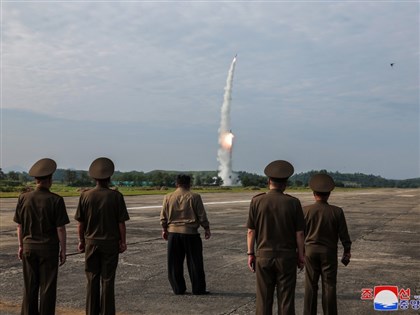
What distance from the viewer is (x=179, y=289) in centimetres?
909

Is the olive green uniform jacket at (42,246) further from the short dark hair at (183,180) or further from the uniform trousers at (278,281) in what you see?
the short dark hair at (183,180)

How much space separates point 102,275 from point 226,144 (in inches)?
3973

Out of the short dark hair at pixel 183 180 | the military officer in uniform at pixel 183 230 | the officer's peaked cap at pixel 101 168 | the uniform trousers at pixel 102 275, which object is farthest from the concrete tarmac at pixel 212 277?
the officer's peaked cap at pixel 101 168

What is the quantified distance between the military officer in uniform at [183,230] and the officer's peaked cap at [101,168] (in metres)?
2.28

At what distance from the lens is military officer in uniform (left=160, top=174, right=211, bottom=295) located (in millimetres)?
8945

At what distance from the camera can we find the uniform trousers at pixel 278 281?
5.84m

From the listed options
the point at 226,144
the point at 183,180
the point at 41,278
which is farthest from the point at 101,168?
the point at 226,144

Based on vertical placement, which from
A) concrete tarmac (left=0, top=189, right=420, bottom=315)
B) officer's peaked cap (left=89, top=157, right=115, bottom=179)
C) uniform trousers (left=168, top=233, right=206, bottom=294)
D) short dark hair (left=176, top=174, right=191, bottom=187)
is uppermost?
officer's peaked cap (left=89, top=157, right=115, bottom=179)

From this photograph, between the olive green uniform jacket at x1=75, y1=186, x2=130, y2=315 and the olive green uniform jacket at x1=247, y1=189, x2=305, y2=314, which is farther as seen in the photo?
the olive green uniform jacket at x1=75, y1=186, x2=130, y2=315

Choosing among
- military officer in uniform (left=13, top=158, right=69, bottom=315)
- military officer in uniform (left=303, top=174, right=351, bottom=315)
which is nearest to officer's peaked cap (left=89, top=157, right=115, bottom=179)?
military officer in uniform (left=13, top=158, right=69, bottom=315)

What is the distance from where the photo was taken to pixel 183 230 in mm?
8945

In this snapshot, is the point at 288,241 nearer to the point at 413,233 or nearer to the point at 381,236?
the point at 381,236

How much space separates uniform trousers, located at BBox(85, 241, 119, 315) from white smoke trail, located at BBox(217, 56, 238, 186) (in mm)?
74278

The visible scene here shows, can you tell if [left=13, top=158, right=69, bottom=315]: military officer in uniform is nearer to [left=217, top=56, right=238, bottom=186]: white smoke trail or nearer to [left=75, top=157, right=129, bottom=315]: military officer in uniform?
[left=75, top=157, right=129, bottom=315]: military officer in uniform
